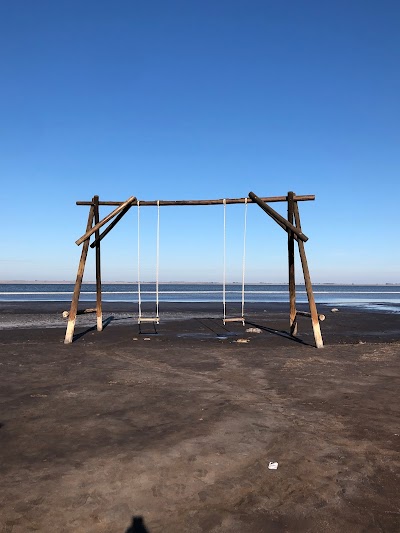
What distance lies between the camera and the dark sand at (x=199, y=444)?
118 inches

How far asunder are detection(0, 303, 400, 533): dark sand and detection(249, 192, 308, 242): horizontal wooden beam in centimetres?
357

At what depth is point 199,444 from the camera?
13.9 feet

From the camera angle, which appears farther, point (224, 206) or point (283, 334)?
point (283, 334)

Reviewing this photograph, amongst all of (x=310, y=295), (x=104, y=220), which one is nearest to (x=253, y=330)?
(x=310, y=295)

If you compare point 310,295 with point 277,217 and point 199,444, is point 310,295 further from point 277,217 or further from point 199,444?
point 199,444

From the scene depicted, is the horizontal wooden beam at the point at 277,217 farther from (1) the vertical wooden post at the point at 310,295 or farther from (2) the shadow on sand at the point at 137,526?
(2) the shadow on sand at the point at 137,526

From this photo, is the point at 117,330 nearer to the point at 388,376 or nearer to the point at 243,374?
the point at 243,374

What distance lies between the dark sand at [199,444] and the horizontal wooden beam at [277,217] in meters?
3.57

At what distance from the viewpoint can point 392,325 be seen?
16703 mm

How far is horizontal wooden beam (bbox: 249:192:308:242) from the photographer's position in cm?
1111

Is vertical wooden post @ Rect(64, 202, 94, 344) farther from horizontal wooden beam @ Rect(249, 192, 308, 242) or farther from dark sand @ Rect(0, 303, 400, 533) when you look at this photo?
horizontal wooden beam @ Rect(249, 192, 308, 242)

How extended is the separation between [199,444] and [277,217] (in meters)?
8.30

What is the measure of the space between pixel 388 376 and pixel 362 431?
10.3ft

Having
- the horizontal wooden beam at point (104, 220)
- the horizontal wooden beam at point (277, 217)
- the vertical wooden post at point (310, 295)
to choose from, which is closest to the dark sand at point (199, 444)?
the vertical wooden post at point (310, 295)
